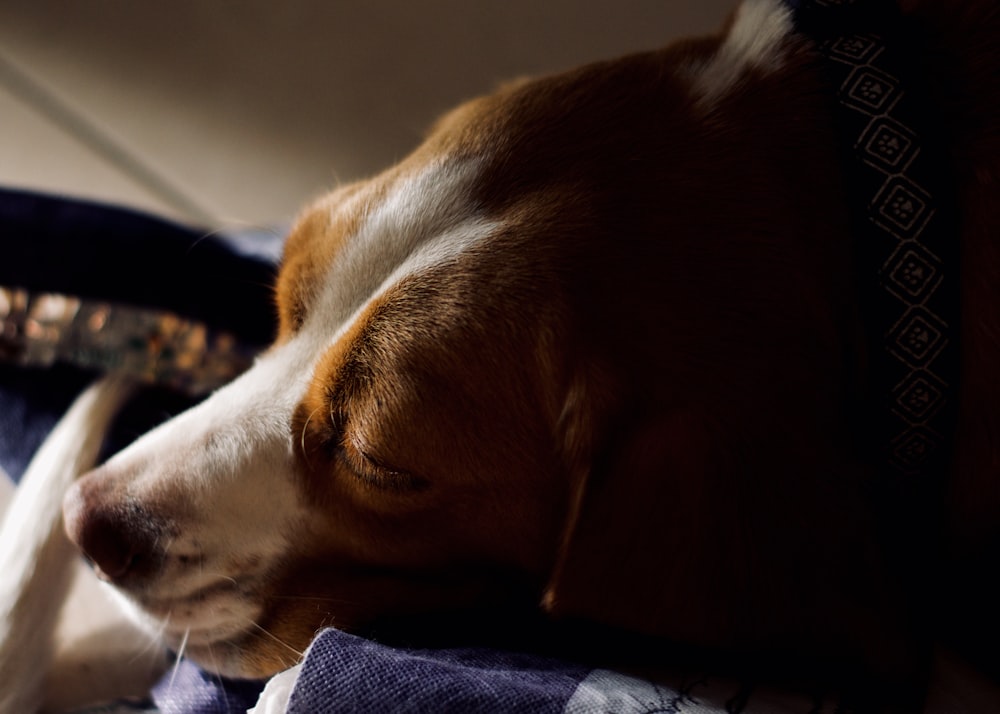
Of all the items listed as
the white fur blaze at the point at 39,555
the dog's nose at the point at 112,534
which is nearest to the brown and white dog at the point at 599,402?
the dog's nose at the point at 112,534

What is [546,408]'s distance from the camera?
90cm

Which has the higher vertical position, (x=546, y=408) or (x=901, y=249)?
(x=901, y=249)

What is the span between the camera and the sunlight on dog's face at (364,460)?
35.0 inches

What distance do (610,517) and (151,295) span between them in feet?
2.99

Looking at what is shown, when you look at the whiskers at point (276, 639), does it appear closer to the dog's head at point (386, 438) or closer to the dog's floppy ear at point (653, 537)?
the dog's head at point (386, 438)

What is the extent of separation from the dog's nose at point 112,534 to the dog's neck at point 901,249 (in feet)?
2.65

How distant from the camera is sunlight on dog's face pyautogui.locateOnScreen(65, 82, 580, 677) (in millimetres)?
888

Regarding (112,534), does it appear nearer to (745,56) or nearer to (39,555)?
(39,555)

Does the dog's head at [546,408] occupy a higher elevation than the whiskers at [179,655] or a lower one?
higher

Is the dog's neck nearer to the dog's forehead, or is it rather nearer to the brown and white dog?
the brown and white dog

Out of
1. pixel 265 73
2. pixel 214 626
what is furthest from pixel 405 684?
pixel 265 73

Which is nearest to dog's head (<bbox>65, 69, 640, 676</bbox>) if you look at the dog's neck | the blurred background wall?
the dog's neck

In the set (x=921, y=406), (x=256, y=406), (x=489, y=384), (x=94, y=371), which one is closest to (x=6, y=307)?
(x=94, y=371)

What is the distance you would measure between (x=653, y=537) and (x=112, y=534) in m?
0.62
